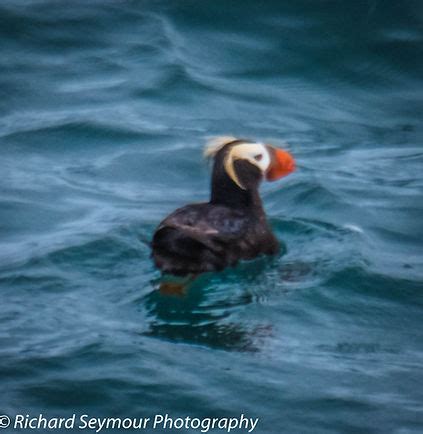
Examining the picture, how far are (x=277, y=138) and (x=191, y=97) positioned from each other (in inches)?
53.8

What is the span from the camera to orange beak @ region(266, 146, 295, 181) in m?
7.77

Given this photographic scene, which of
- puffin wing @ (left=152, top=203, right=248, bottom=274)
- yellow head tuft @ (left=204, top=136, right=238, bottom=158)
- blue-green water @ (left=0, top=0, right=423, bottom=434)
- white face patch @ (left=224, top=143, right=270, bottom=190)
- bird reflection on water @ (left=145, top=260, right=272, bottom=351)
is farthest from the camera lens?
yellow head tuft @ (left=204, top=136, right=238, bottom=158)

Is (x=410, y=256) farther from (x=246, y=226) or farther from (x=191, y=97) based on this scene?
(x=191, y=97)

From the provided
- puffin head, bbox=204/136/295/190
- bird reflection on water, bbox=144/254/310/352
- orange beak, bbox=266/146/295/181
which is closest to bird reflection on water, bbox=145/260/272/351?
bird reflection on water, bbox=144/254/310/352

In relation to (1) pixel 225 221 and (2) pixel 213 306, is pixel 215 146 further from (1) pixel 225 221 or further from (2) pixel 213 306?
(2) pixel 213 306

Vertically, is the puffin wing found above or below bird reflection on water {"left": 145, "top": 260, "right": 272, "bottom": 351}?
above

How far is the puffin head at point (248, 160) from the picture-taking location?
746 cm

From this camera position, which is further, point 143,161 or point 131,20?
point 131,20

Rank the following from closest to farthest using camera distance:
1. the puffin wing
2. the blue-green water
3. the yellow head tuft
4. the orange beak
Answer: the blue-green water → the puffin wing → the yellow head tuft → the orange beak

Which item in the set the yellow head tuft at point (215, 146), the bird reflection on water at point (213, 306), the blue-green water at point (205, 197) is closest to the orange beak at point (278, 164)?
the yellow head tuft at point (215, 146)

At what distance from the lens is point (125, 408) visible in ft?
18.2

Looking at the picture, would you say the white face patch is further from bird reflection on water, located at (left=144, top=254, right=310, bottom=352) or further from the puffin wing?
bird reflection on water, located at (left=144, top=254, right=310, bottom=352)

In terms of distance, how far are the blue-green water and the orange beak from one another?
1.71 feet

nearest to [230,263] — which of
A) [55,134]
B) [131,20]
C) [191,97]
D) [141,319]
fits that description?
[141,319]
